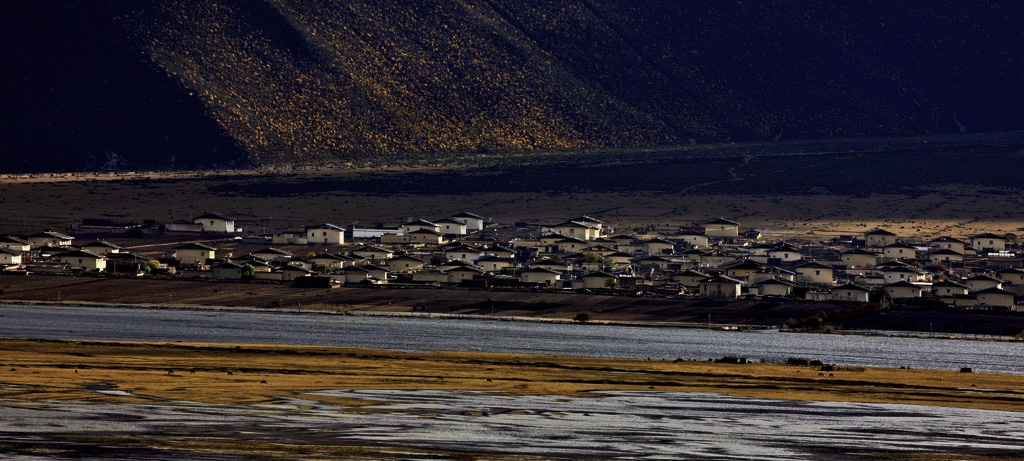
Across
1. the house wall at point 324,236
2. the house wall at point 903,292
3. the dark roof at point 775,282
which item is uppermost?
the house wall at point 324,236

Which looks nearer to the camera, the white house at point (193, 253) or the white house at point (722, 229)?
the white house at point (193, 253)

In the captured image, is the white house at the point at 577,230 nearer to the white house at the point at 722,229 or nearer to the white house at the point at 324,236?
the white house at the point at 722,229

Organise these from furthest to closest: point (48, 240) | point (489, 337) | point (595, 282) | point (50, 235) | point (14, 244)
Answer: point (50, 235) → point (48, 240) → point (14, 244) → point (595, 282) → point (489, 337)

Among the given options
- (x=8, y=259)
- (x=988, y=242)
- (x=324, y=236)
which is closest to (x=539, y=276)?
(x=324, y=236)

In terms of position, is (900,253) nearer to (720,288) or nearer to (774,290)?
(774,290)

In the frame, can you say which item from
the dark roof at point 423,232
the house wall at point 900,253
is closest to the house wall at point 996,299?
the house wall at point 900,253

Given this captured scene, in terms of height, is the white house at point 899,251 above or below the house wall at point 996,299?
above

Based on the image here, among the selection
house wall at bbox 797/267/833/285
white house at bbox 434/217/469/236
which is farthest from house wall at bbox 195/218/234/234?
house wall at bbox 797/267/833/285

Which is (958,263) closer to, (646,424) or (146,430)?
(646,424)
